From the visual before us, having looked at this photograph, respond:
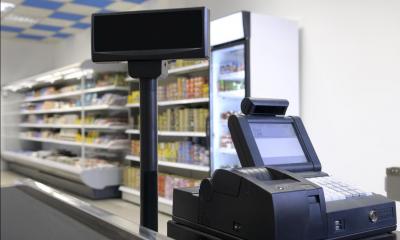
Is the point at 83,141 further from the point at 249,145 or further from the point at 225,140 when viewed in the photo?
the point at 249,145

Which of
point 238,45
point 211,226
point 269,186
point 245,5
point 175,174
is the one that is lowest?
point 175,174

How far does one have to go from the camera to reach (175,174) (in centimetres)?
609

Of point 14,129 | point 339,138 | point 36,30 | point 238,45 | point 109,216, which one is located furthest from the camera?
point 14,129

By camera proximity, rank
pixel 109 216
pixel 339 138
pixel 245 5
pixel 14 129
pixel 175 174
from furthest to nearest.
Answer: pixel 14 129 < pixel 175 174 < pixel 245 5 < pixel 339 138 < pixel 109 216

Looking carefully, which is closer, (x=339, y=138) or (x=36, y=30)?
(x=339, y=138)

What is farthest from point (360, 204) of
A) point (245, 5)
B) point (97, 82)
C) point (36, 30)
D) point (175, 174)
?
point (36, 30)

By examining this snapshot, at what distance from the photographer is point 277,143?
138 centimetres

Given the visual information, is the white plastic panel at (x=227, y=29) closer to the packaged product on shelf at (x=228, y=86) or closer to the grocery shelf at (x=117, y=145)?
the packaged product on shelf at (x=228, y=86)

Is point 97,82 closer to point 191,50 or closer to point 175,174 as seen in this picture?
point 175,174

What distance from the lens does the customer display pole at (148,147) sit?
5.14 feet

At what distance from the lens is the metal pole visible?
1.57m

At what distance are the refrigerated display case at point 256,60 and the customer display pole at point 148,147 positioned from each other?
2.44m

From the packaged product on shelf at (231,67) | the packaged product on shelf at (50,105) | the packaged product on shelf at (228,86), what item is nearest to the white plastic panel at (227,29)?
the packaged product on shelf at (231,67)

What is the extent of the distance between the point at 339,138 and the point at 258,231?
3054 millimetres
